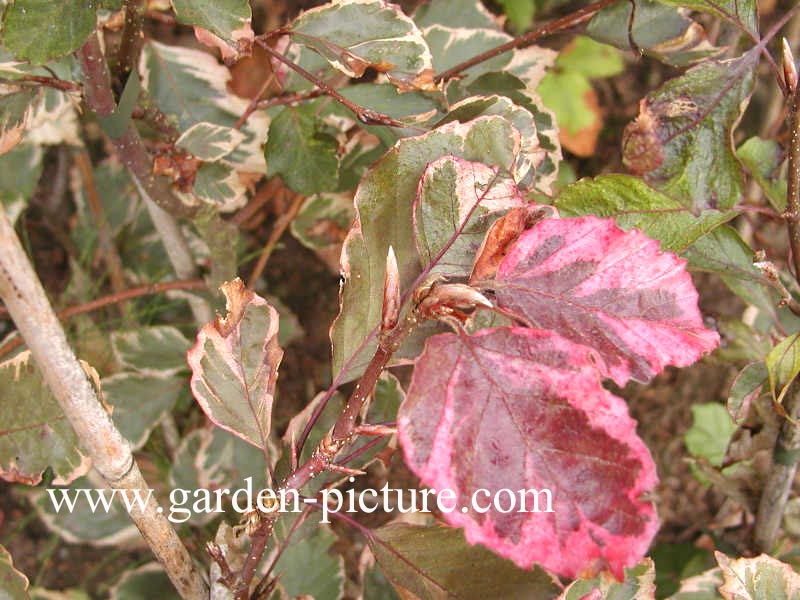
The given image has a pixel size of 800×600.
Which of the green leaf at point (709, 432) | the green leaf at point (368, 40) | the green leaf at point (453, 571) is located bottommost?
the green leaf at point (709, 432)

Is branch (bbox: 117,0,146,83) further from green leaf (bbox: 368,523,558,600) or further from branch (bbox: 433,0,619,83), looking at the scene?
green leaf (bbox: 368,523,558,600)

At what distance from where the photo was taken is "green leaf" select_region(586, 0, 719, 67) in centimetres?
79

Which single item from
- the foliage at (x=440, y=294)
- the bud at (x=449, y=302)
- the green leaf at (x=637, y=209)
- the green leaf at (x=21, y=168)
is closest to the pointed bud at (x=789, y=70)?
the foliage at (x=440, y=294)

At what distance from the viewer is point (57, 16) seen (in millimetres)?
600

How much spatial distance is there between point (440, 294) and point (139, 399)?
81cm

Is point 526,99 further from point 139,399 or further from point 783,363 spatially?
point 139,399

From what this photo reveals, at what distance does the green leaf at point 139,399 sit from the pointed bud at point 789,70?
0.89 meters

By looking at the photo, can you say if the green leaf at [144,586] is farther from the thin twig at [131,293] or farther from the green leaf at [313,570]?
the thin twig at [131,293]

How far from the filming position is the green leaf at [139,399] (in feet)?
3.79

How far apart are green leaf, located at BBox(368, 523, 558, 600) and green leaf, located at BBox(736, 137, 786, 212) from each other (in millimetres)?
455

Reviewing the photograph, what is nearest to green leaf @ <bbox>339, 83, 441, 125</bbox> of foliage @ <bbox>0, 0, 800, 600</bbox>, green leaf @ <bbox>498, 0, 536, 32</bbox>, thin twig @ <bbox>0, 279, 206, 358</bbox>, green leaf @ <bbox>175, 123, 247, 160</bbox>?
foliage @ <bbox>0, 0, 800, 600</bbox>

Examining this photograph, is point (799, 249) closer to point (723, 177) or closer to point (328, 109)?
point (723, 177)

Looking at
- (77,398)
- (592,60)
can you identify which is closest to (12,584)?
(77,398)

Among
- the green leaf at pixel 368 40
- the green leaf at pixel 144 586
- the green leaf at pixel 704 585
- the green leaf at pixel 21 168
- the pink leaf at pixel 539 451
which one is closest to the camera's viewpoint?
the pink leaf at pixel 539 451
